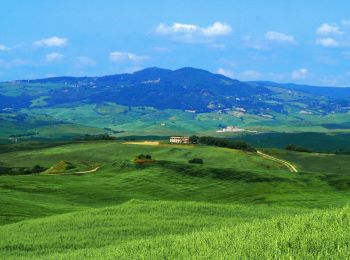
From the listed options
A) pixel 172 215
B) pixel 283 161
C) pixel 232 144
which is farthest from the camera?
pixel 232 144

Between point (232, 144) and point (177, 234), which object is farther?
point (232, 144)

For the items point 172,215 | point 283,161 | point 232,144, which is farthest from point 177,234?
point 232,144

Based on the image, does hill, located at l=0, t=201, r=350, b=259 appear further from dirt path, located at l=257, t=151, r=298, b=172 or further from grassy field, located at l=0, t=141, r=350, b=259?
dirt path, located at l=257, t=151, r=298, b=172

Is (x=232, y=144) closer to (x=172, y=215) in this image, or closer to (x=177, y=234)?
(x=172, y=215)

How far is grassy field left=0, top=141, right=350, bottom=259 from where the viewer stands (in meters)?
24.2

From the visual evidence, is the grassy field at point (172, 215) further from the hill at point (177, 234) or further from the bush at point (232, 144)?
the bush at point (232, 144)

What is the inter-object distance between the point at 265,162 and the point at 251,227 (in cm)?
12585

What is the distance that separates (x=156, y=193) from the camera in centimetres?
9569

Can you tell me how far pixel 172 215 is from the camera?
157 ft

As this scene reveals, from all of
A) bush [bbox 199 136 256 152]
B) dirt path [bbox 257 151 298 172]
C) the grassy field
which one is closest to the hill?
the grassy field

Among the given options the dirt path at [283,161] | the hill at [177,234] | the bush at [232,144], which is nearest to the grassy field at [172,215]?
the hill at [177,234]

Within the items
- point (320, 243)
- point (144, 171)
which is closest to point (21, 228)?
point (320, 243)

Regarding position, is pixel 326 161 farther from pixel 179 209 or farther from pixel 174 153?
pixel 179 209

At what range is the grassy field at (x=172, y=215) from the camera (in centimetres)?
2420
